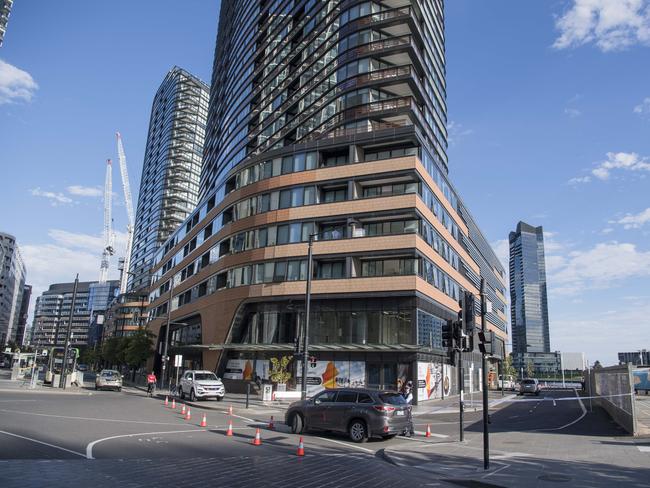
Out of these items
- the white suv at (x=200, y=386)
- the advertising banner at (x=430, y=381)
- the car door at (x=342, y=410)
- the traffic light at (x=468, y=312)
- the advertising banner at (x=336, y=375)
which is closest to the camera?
the traffic light at (x=468, y=312)

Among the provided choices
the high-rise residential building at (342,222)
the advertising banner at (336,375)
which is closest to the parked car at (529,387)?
the high-rise residential building at (342,222)

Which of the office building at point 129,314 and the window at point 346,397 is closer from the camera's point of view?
the window at point 346,397

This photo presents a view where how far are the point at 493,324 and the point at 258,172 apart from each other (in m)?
55.8

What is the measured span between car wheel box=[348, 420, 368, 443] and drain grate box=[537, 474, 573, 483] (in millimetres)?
6221

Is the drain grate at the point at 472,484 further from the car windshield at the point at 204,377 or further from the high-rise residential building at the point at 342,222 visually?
the car windshield at the point at 204,377

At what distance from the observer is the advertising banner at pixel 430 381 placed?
37875 millimetres

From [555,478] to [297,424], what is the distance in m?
9.10

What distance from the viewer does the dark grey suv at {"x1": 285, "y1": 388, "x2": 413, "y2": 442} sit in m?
15.3

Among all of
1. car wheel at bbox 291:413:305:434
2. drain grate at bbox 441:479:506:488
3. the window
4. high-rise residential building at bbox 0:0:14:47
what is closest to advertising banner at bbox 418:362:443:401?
car wheel at bbox 291:413:305:434

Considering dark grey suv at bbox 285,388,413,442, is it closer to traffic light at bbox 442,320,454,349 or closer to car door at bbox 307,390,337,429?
car door at bbox 307,390,337,429

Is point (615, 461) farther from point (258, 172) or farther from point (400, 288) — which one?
point (258, 172)

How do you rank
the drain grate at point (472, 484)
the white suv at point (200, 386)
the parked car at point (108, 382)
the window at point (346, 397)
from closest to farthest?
the drain grate at point (472, 484), the window at point (346, 397), the white suv at point (200, 386), the parked car at point (108, 382)

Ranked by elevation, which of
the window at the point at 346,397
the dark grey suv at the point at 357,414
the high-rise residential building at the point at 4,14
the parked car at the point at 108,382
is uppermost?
the high-rise residential building at the point at 4,14

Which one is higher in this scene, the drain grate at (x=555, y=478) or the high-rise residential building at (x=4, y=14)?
the high-rise residential building at (x=4, y=14)
